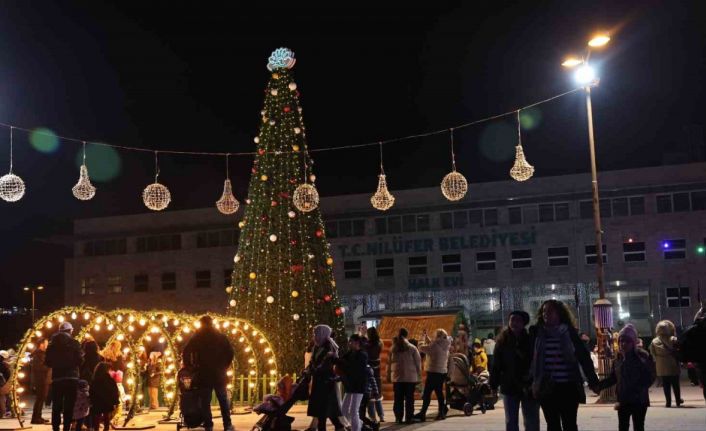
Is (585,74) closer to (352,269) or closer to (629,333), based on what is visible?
(629,333)

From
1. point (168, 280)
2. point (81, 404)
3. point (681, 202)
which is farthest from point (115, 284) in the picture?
point (81, 404)

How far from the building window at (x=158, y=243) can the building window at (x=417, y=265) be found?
1569 centimetres

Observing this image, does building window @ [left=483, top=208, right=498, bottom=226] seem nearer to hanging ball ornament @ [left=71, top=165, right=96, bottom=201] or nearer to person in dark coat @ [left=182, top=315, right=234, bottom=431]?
hanging ball ornament @ [left=71, top=165, right=96, bottom=201]

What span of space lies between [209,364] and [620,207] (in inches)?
1459

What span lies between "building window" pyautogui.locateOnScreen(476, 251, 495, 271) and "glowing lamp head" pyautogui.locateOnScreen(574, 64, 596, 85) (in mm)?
28119

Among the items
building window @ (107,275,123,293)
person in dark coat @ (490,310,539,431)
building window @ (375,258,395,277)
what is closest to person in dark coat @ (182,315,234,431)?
person in dark coat @ (490,310,539,431)

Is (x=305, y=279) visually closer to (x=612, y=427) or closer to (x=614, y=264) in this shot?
(x=612, y=427)

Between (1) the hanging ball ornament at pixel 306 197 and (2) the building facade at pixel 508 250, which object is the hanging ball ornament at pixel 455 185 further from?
(2) the building facade at pixel 508 250

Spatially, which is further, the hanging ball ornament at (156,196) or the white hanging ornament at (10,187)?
the hanging ball ornament at (156,196)

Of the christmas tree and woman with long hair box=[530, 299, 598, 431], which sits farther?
the christmas tree

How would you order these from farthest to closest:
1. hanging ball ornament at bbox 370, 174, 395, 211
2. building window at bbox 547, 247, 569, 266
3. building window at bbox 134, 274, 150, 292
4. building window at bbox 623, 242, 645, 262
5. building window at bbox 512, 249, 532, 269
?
1. building window at bbox 134, 274, 150, 292
2. building window at bbox 512, 249, 532, 269
3. building window at bbox 547, 247, 569, 266
4. building window at bbox 623, 242, 645, 262
5. hanging ball ornament at bbox 370, 174, 395, 211

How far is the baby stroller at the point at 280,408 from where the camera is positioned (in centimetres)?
1174

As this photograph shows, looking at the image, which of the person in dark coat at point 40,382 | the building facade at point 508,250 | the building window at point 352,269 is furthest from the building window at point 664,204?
the person in dark coat at point 40,382

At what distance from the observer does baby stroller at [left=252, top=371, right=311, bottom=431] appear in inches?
462
